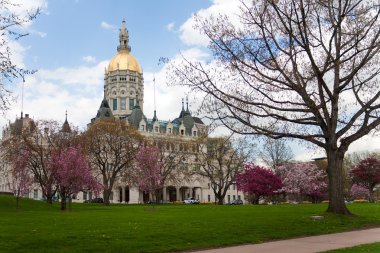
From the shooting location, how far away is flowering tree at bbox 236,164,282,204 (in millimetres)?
75062

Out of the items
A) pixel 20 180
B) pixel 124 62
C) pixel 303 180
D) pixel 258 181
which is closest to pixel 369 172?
pixel 303 180

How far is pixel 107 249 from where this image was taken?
14.0m

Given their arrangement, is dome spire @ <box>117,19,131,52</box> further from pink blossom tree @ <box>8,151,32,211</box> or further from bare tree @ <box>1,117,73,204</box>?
pink blossom tree @ <box>8,151,32,211</box>

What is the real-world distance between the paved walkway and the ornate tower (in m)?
126

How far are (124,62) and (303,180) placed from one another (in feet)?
271

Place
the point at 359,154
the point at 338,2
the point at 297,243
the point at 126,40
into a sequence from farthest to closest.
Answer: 1. the point at 126,40
2. the point at 359,154
3. the point at 338,2
4. the point at 297,243

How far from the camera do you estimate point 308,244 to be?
15.5 m

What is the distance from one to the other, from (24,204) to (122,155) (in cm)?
2556

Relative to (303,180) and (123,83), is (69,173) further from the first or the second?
(123,83)

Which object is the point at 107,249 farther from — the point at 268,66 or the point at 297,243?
the point at 268,66

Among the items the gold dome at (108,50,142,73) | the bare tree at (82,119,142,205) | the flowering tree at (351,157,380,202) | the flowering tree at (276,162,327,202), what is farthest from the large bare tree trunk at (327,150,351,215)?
the gold dome at (108,50,142,73)

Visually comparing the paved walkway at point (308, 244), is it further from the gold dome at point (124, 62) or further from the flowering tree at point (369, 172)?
the gold dome at point (124, 62)

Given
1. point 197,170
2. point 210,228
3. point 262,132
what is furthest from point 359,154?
point 210,228

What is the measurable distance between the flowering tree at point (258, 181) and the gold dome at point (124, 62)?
80.6 meters
